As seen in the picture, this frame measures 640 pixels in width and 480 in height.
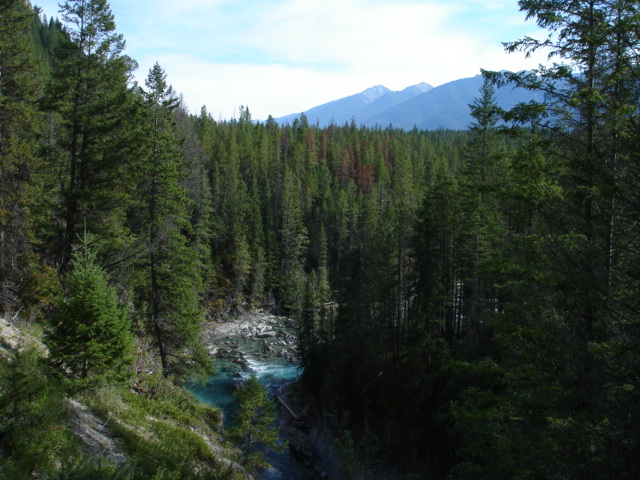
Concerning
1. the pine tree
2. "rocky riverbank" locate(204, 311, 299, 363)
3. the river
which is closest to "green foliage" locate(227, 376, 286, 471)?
the river

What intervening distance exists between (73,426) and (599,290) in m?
10.2

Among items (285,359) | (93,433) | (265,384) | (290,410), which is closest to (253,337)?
(285,359)

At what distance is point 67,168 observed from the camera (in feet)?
52.1

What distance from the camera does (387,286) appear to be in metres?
29.5

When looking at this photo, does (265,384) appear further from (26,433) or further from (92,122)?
(26,433)

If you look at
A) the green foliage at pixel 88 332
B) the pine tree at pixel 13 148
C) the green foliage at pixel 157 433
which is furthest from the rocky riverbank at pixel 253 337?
the green foliage at pixel 88 332

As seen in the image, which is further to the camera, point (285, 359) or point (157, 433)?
point (285, 359)

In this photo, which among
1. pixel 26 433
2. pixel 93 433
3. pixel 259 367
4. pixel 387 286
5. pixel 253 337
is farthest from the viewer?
pixel 253 337

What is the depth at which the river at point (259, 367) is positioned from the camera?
25391 mm

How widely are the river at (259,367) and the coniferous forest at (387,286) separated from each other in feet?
A: 15.7

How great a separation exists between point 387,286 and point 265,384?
1434 cm

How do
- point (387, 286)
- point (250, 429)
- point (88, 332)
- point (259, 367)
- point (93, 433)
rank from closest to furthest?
1. point (93, 433)
2. point (88, 332)
3. point (250, 429)
4. point (387, 286)
5. point (259, 367)

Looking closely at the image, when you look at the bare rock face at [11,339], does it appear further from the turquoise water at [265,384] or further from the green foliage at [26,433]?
the turquoise water at [265,384]

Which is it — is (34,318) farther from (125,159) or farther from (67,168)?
(125,159)
